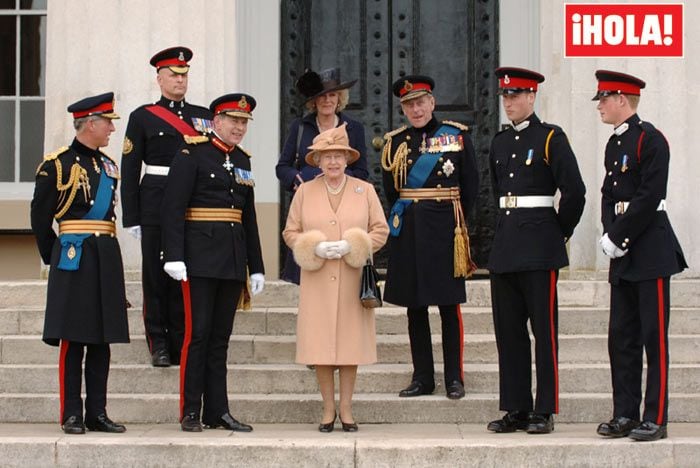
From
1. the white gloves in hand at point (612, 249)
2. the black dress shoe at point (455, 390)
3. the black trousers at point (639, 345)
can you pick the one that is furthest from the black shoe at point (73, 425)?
A: the white gloves in hand at point (612, 249)

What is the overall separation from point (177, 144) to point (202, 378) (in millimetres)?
1726

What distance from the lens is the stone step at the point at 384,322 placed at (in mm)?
10336

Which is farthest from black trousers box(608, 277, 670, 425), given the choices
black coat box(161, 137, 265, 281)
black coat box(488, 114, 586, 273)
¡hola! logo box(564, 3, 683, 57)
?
¡hola! logo box(564, 3, 683, 57)

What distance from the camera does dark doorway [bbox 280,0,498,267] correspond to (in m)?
12.4

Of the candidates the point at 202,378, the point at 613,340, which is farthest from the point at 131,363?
the point at 613,340

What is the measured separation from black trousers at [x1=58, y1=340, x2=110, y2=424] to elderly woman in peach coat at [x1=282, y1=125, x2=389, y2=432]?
1.18 m

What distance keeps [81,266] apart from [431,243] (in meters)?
2.27

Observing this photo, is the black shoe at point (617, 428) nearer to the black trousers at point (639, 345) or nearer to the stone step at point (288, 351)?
the black trousers at point (639, 345)

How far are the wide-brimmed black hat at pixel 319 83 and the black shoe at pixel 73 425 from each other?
2625 millimetres

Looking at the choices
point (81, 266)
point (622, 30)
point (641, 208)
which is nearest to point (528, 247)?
point (641, 208)

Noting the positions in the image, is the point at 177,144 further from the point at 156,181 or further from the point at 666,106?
the point at 666,106

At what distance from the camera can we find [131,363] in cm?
987

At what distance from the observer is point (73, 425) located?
28.4 ft

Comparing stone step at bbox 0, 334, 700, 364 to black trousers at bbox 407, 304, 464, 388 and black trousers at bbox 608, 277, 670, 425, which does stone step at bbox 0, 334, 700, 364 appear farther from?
black trousers at bbox 608, 277, 670, 425
